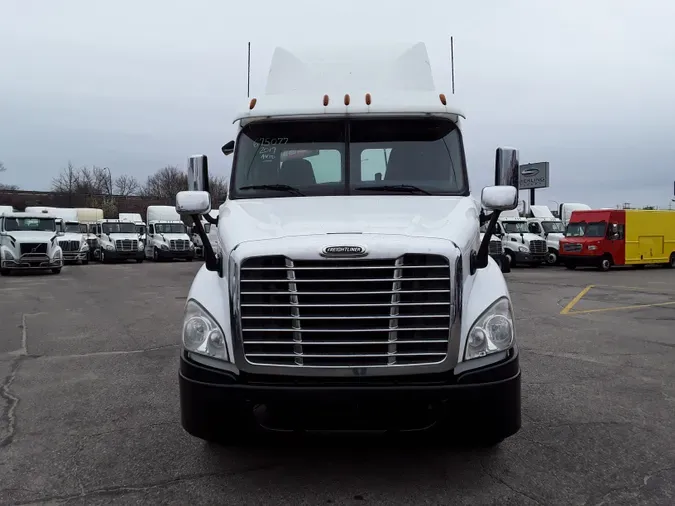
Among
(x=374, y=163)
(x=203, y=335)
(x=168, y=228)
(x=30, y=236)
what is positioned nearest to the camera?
(x=203, y=335)

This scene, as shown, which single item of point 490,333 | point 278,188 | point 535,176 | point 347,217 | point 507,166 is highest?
point 535,176

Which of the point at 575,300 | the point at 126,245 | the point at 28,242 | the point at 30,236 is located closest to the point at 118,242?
the point at 126,245

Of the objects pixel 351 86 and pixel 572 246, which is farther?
pixel 572 246

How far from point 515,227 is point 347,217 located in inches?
976

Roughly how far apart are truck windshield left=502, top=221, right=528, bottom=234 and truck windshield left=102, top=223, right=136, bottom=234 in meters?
19.6

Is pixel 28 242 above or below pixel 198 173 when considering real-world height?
below

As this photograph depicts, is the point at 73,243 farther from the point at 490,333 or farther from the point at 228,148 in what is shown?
the point at 490,333

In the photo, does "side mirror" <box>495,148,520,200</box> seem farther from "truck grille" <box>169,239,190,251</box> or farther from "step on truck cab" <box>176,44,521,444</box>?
"truck grille" <box>169,239,190,251</box>

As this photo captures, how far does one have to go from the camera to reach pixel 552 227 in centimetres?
2988

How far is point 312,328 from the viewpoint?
3.62 meters

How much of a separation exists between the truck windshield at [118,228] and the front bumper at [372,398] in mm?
30700

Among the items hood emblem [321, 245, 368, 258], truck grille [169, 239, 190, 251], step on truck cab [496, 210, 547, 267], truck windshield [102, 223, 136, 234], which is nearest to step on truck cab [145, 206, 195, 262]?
truck grille [169, 239, 190, 251]

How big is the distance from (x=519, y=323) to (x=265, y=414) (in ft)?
24.7

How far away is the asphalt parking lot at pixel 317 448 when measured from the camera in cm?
372
